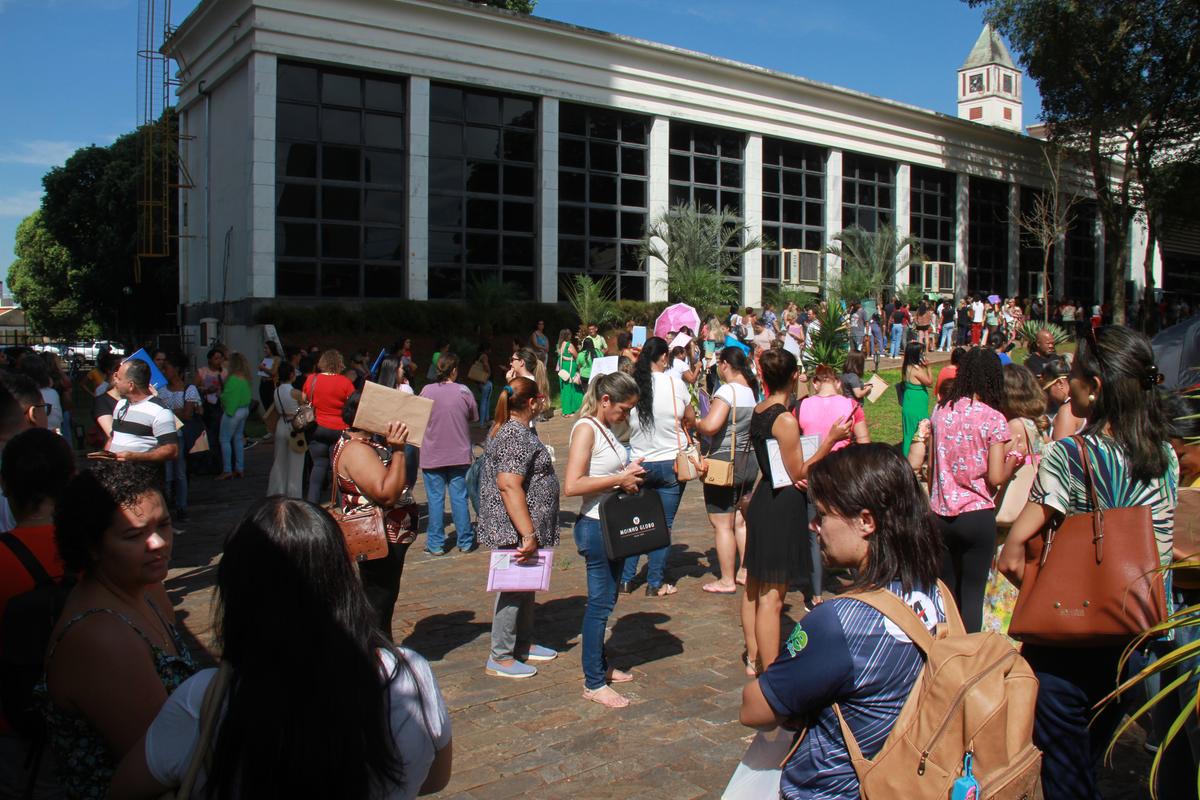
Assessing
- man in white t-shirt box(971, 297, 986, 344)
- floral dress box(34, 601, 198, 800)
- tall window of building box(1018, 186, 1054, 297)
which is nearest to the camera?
floral dress box(34, 601, 198, 800)

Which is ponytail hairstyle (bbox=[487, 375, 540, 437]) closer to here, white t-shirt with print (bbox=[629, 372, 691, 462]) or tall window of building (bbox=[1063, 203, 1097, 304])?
white t-shirt with print (bbox=[629, 372, 691, 462])

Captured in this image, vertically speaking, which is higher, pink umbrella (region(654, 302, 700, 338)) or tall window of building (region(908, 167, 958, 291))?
tall window of building (region(908, 167, 958, 291))

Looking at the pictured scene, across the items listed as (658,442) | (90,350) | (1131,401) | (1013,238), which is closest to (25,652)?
(1131,401)

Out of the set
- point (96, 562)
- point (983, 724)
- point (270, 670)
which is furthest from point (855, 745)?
point (96, 562)

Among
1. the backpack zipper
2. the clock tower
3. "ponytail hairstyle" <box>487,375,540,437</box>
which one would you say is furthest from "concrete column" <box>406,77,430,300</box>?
the clock tower

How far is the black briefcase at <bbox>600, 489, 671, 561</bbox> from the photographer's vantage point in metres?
5.38

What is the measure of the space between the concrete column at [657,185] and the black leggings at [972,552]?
2562cm

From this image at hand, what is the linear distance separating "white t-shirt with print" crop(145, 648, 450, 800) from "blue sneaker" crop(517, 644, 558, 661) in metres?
4.06

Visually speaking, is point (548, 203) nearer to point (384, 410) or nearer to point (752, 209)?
point (752, 209)

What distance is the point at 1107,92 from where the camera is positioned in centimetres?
3375

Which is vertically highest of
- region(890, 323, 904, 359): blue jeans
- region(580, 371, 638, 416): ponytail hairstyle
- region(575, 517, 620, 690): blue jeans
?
region(890, 323, 904, 359): blue jeans

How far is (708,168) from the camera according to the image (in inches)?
1273

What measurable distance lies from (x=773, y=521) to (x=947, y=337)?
1114 inches

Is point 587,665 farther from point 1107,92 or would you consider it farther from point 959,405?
point 1107,92
